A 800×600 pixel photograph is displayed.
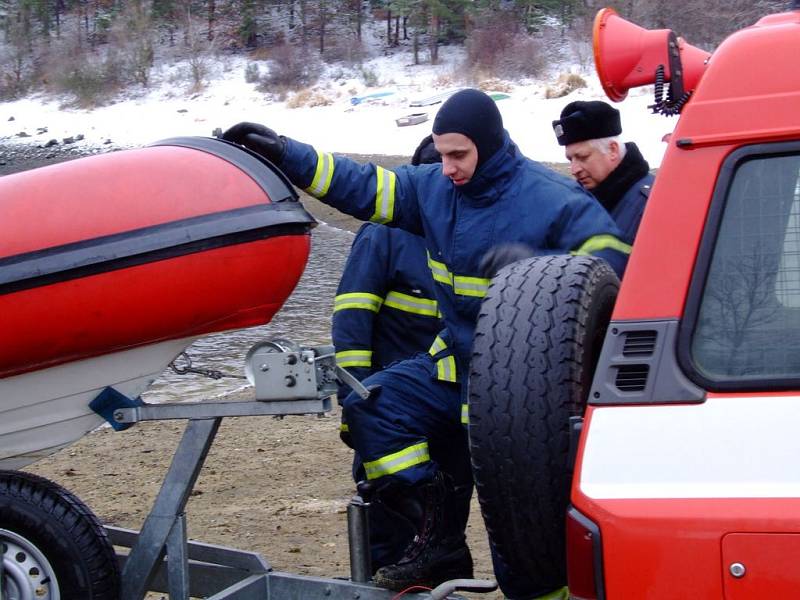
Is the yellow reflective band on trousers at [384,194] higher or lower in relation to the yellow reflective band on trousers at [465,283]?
higher

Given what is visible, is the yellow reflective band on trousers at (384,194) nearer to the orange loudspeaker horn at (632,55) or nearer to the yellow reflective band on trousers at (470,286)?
the yellow reflective band on trousers at (470,286)

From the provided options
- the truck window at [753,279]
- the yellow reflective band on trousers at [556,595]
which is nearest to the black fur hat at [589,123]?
the yellow reflective band on trousers at [556,595]

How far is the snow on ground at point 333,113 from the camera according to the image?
22.0 m

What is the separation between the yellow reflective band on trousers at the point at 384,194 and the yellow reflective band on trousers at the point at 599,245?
2.22 feet

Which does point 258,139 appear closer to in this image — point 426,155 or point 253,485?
point 426,155

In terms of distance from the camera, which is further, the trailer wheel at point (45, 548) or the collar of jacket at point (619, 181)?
the collar of jacket at point (619, 181)

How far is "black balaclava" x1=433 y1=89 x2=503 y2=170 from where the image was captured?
12.5 ft

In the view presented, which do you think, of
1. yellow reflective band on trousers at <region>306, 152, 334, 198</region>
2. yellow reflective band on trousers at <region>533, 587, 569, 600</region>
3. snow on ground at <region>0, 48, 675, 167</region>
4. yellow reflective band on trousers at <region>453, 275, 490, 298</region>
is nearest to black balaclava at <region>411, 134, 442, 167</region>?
yellow reflective band on trousers at <region>306, 152, 334, 198</region>

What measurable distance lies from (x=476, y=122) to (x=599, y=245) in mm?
558

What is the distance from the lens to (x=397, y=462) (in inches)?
146

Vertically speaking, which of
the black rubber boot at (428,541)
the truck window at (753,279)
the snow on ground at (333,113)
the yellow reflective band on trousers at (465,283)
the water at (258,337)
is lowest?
the snow on ground at (333,113)

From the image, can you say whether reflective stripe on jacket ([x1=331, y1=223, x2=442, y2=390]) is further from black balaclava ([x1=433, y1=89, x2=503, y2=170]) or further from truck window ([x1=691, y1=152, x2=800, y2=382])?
truck window ([x1=691, y1=152, x2=800, y2=382])

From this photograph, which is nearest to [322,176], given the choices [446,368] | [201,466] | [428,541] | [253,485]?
[446,368]

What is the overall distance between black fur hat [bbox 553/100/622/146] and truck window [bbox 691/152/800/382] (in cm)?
228
